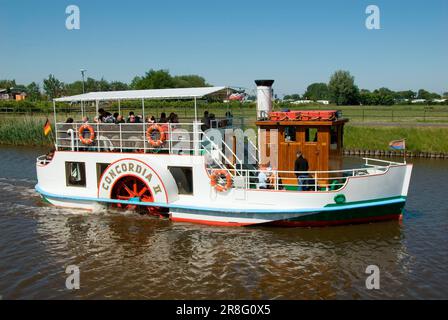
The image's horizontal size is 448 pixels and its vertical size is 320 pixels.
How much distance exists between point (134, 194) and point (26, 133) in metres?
27.6

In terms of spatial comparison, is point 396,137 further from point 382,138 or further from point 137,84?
point 137,84

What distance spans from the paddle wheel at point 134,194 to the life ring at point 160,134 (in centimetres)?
141

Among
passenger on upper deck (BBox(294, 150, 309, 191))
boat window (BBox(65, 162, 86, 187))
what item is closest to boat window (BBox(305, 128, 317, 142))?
passenger on upper deck (BBox(294, 150, 309, 191))

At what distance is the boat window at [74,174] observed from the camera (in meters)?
17.1

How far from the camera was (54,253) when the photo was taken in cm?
1312

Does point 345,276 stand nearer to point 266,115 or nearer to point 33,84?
point 266,115

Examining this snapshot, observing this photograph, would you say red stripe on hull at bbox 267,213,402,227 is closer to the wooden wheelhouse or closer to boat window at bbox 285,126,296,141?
the wooden wheelhouse

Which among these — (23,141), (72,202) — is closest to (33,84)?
(23,141)

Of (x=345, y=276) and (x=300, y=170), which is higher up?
(x=300, y=170)

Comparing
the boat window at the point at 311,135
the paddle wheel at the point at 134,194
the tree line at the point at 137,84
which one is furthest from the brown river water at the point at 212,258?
the tree line at the point at 137,84

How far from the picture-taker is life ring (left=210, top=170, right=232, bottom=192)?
1420 cm

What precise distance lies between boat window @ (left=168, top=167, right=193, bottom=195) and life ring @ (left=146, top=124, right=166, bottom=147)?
3.21 ft
